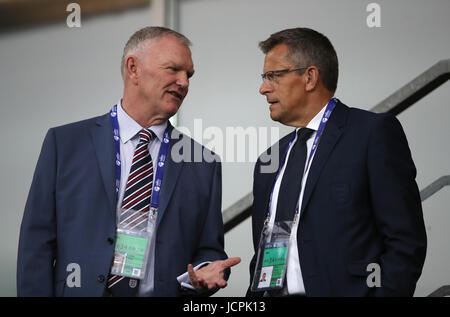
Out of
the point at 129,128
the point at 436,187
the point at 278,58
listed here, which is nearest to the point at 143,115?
the point at 129,128

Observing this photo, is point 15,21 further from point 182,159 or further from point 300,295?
point 300,295

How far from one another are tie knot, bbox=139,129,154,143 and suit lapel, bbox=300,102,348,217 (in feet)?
1.98

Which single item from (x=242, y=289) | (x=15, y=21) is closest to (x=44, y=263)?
(x=242, y=289)

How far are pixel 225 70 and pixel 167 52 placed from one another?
7.35 feet

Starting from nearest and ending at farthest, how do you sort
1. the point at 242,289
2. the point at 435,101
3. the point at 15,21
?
the point at 435,101 → the point at 242,289 → the point at 15,21

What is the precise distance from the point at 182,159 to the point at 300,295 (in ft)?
2.16

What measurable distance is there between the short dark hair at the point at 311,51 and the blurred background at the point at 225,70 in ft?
6.09

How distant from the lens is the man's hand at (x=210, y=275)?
7.25 ft

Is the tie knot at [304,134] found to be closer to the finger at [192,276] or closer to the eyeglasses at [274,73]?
the eyeglasses at [274,73]

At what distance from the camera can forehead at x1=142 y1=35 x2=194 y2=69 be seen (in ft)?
8.17

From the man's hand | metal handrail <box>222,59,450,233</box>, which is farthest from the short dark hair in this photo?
the man's hand

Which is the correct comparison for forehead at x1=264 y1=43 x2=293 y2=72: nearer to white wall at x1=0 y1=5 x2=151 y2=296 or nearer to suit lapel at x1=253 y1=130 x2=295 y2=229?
suit lapel at x1=253 y1=130 x2=295 y2=229

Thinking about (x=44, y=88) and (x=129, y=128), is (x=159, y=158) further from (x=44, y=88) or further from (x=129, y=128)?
(x=44, y=88)

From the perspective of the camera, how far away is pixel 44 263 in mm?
2262
